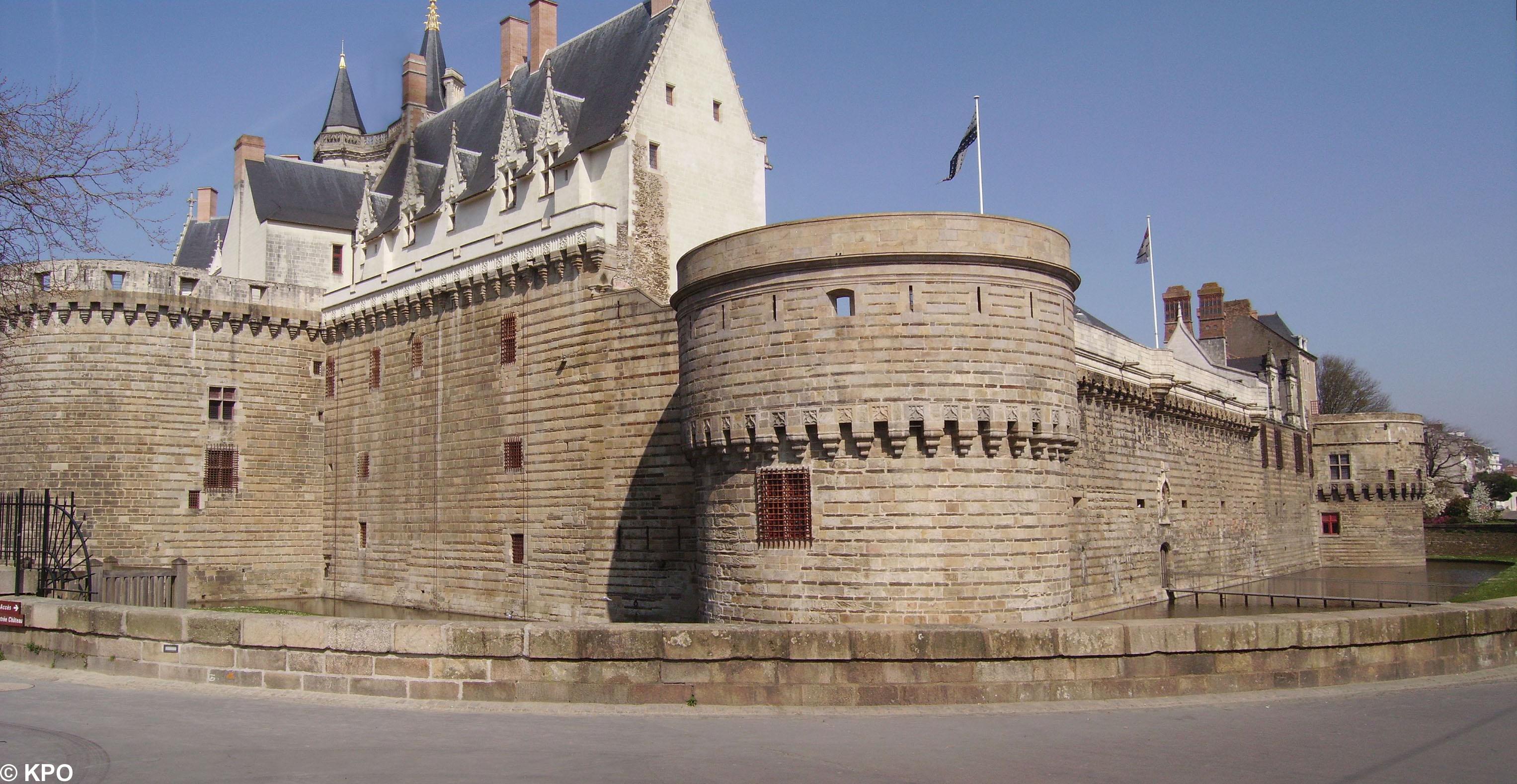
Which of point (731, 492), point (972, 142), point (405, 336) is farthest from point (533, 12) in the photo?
point (731, 492)

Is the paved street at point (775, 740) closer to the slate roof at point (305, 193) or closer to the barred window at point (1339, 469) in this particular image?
the slate roof at point (305, 193)

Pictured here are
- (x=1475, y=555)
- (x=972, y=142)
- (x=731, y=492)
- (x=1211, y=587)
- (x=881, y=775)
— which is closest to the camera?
(x=881, y=775)

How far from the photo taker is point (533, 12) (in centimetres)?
3634

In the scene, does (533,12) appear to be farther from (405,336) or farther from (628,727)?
(628,727)

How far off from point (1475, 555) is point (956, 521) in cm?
5394

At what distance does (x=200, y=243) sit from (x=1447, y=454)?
80165 mm

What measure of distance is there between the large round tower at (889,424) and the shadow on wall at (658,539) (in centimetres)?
557

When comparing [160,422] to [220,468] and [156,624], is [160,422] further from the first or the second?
[156,624]

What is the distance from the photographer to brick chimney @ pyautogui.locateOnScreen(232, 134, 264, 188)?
39.0m

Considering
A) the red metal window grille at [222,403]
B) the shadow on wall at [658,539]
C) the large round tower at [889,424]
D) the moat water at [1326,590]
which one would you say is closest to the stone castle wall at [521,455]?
the shadow on wall at [658,539]

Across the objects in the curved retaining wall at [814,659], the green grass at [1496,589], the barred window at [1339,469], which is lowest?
the green grass at [1496,589]

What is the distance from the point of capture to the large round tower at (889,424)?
54.5 ft

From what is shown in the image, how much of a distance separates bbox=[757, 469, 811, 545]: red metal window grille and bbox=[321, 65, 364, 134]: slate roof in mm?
34092

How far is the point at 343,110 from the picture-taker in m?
45.2
